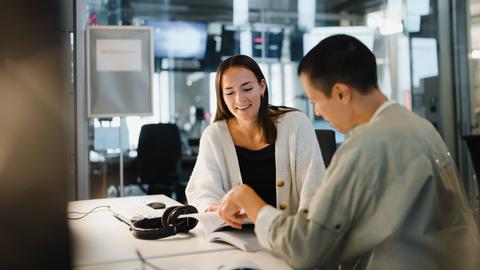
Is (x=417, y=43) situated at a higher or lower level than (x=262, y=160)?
higher

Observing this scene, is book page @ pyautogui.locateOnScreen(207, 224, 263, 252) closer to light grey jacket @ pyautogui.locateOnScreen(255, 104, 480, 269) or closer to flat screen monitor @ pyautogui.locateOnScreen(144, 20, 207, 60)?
light grey jacket @ pyautogui.locateOnScreen(255, 104, 480, 269)

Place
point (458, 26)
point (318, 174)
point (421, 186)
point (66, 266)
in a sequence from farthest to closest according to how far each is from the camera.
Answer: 1. point (458, 26)
2. point (318, 174)
3. point (421, 186)
4. point (66, 266)

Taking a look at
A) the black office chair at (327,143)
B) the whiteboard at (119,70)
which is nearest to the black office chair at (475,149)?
the black office chair at (327,143)

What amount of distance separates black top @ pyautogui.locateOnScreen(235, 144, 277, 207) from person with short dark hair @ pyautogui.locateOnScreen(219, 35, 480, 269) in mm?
857

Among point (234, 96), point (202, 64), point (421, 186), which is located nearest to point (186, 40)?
point (202, 64)

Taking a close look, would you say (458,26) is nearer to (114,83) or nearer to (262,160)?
(114,83)

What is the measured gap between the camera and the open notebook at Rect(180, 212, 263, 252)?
1.28 meters

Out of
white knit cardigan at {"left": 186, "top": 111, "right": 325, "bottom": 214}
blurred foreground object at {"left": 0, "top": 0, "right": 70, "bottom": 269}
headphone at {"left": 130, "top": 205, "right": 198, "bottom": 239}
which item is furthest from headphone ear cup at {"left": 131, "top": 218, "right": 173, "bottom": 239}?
blurred foreground object at {"left": 0, "top": 0, "right": 70, "bottom": 269}

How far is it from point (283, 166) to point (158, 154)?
3202mm

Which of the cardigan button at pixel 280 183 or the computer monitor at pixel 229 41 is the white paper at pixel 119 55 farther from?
the computer monitor at pixel 229 41

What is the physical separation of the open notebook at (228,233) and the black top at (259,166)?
0.51 m

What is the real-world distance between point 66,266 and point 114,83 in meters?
3.22

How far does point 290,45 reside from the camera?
6.12 m

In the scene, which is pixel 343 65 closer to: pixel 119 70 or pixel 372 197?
pixel 372 197
